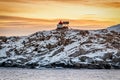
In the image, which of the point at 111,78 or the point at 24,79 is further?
the point at 111,78

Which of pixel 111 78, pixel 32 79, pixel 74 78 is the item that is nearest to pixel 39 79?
pixel 32 79

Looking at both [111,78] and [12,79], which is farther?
[111,78]

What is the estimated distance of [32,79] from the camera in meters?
154

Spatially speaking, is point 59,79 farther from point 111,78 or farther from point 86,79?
point 111,78

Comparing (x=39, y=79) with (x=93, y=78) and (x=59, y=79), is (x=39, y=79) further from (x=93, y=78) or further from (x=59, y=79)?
(x=93, y=78)

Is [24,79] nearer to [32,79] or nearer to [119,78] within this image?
A: [32,79]

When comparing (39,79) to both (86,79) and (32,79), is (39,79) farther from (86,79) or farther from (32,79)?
(86,79)

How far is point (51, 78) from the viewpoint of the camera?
16162cm

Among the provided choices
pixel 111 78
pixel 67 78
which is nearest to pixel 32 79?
pixel 67 78

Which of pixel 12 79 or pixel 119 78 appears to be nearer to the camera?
pixel 12 79

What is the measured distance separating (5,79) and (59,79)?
16.6m

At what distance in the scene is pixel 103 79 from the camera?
15838 cm

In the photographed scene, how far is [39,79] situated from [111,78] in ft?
83.3

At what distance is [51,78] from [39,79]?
7952 mm
